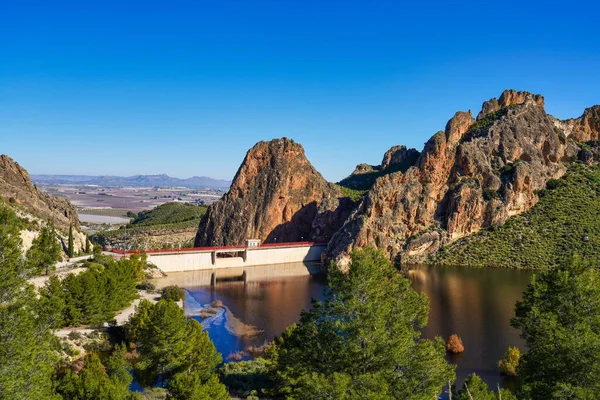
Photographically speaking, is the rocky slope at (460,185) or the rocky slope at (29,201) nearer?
the rocky slope at (29,201)

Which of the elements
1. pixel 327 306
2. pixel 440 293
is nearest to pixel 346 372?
pixel 327 306

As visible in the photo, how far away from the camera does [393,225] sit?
81.1m

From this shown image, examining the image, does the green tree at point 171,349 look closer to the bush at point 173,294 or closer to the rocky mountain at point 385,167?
the bush at point 173,294

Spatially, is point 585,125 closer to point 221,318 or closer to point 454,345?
point 454,345

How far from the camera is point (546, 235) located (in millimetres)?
75500

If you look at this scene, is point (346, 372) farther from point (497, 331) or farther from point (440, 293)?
point (440, 293)

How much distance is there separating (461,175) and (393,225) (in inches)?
727

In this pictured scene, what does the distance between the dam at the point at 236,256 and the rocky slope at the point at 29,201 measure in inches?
Answer: 553

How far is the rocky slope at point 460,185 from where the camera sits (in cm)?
8025

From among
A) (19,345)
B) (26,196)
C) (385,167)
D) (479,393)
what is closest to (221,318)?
(19,345)

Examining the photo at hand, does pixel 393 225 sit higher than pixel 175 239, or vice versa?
pixel 393 225

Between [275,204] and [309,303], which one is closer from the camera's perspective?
[309,303]

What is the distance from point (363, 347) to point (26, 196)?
62.8m

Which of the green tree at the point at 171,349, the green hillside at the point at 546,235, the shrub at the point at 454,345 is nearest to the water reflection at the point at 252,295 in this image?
the green tree at the point at 171,349
